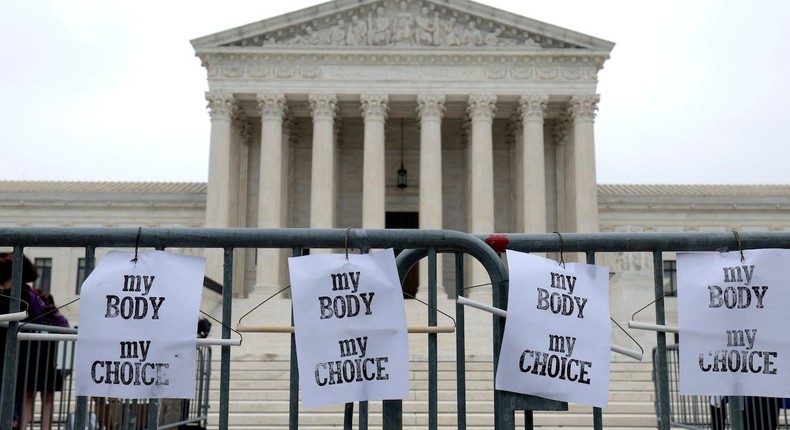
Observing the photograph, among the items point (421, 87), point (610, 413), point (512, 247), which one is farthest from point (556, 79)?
point (512, 247)

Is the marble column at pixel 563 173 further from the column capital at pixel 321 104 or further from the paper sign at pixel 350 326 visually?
the paper sign at pixel 350 326

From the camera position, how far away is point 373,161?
35312 millimetres

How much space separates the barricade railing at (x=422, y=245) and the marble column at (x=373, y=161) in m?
30.5

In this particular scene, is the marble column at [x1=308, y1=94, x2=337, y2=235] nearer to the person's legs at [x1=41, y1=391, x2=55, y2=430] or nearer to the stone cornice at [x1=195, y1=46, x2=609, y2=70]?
the stone cornice at [x1=195, y1=46, x2=609, y2=70]

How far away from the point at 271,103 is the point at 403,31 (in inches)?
270

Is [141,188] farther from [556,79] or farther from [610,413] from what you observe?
[610,413]

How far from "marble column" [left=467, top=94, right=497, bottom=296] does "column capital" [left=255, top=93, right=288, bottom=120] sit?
8.49 meters

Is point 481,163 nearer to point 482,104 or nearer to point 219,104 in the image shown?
point 482,104

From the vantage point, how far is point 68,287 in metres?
39.9

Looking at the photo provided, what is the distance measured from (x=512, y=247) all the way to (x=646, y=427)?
41.6 ft

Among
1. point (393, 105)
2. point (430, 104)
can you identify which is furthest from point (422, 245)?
point (393, 105)

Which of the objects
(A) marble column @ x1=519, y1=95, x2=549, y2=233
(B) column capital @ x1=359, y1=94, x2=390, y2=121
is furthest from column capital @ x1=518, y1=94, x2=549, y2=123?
(B) column capital @ x1=359, y1=94, x2=390, y2=121

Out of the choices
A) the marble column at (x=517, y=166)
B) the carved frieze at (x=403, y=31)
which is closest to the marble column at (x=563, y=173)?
the marble column at (x=517, y=166)

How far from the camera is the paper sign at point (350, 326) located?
151 inches
